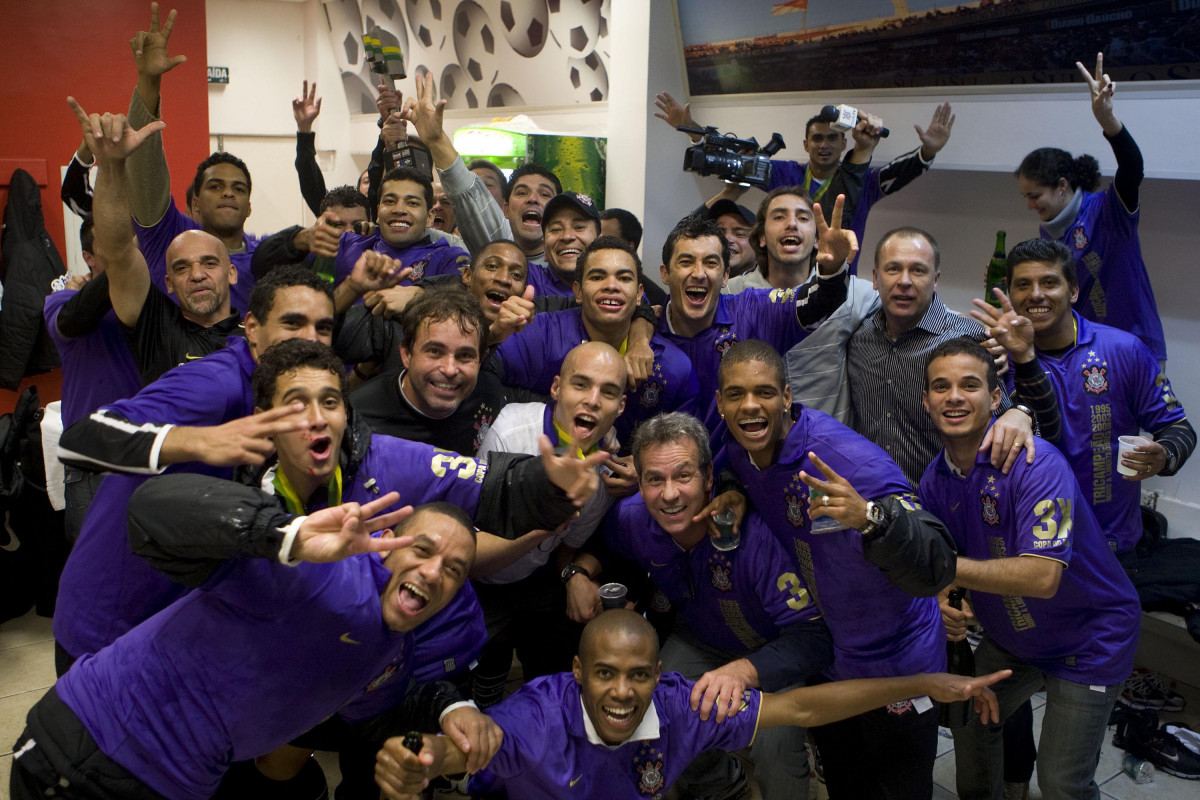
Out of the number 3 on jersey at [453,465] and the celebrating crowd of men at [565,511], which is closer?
the celebrating crowd of men at [565,511]

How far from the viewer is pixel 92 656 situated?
80.0 inches

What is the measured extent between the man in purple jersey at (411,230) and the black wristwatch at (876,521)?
7.55ft

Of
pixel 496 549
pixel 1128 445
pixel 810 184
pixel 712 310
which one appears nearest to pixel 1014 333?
pixel 1128 445

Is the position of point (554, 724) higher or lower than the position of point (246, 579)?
lower

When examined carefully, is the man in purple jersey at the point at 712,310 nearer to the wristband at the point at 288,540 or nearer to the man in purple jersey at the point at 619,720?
the man in purple jersey at the point at 619,720

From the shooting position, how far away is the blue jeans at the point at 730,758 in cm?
289

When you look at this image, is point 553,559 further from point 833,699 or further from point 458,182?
point 458,182

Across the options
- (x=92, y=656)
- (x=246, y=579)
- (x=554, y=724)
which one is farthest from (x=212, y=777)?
(x=554, y=724)

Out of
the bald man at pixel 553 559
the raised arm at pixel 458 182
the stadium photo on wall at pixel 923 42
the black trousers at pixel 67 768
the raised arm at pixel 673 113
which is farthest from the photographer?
the raised arm at pixel 673 113

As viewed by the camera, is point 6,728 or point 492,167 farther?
point 492,167

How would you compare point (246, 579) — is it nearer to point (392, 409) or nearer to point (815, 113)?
point (392, 409)

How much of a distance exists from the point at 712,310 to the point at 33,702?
312 centimetres

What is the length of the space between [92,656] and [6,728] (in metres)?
2.02

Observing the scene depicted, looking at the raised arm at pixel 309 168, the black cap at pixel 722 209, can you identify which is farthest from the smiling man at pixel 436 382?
the raised arm at pixel 309 168
